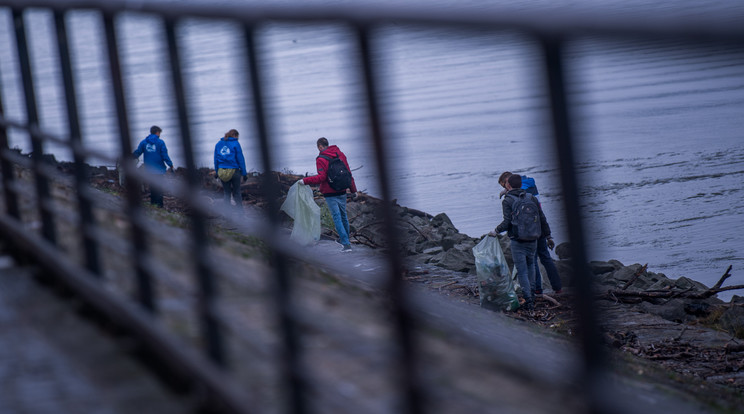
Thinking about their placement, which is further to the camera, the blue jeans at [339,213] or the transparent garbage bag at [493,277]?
the blue jeans at [339,213]

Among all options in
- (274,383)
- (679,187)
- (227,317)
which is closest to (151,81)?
(227,317)

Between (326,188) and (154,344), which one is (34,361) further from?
(326,188)

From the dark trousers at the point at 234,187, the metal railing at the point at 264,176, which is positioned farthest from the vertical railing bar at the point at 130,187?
the dark trousers at the point at 234,187

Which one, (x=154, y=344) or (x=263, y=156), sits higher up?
(x=263, y=156)

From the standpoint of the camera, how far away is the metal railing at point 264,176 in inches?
48.5

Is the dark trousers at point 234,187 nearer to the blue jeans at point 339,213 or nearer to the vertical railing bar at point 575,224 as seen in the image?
the blue jeans at point 339,213

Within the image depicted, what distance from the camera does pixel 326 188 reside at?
10.8 meters

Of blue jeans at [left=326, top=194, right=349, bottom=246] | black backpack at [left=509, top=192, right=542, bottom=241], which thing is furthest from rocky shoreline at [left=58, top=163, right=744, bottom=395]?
black backpack at [left=509, top=192, right=542, bottom=241]

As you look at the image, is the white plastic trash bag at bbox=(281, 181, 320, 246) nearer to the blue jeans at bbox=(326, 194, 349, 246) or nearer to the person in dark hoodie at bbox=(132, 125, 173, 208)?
the blue jeans at bbox=(326, 194, 349, 246)

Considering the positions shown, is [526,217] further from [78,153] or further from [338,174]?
[78,153]

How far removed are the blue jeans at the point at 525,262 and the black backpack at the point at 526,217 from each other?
0.27 meters

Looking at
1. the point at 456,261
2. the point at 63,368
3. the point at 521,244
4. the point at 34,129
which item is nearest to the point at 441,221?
the point at 456,261

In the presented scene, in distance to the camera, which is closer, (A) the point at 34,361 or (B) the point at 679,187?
(A) the point at 34,361

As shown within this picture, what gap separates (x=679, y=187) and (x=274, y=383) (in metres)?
24.9
